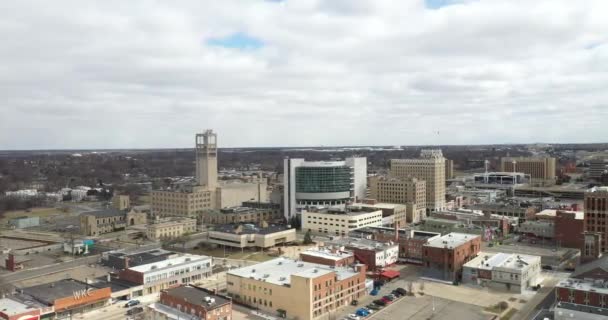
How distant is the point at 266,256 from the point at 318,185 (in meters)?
37.8

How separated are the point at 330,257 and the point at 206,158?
67.6 metres

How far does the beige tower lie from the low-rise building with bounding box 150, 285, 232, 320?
74.5 metres

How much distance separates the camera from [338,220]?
310ft

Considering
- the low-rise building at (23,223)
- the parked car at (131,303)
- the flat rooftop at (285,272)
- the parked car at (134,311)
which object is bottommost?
the parked car at (131,303)

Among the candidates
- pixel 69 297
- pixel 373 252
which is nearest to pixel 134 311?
pixel 69 297

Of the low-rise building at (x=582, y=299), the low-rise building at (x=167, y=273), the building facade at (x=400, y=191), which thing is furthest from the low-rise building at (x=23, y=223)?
the low-rise building at (x=582, y=299)

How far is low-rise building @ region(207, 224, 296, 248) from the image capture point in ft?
267

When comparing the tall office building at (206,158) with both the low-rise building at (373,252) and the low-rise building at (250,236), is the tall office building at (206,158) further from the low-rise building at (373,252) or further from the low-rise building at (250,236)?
the low-rise building at (373,252)

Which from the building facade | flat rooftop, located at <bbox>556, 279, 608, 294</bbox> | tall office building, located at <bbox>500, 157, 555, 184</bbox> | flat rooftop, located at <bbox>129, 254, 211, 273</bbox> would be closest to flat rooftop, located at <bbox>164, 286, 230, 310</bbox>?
flat rooftop, located at <bbox>129, 254, 211, 273</bbox>

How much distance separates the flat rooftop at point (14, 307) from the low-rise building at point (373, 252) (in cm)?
3740

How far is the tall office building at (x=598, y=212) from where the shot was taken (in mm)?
71000

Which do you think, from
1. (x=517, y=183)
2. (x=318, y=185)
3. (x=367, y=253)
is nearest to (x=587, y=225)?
(x=367, y=253)

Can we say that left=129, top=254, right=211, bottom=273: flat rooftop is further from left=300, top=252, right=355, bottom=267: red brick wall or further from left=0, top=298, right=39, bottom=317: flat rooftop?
left=300, top=252, right=355, bottom=267: red brick wall

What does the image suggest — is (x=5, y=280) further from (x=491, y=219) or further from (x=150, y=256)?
(x=491, y=219)
